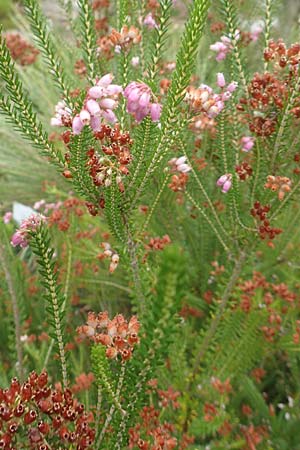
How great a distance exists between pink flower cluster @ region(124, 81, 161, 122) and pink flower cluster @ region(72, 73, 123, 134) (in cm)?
3

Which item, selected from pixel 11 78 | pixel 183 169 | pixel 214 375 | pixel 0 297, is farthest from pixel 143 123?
pixel 0 297

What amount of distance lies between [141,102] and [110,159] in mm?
151

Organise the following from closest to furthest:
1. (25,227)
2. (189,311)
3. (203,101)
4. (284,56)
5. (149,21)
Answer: (25,227), (203,101), (284,56), (149,21), (189,311)

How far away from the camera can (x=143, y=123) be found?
3.15 ft

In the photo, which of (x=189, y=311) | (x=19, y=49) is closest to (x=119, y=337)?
(x=189, y=311)

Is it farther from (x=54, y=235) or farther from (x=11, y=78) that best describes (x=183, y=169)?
(x=54, y=235)

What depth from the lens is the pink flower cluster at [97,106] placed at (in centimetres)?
87

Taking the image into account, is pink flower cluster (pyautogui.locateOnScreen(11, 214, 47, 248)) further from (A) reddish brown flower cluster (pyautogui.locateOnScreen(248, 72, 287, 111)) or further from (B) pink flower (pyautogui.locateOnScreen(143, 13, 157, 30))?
(B) pink flower (pyautogui.locateOnScreen(143, 13, 157, 30))

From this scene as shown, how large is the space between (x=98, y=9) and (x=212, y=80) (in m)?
0.75

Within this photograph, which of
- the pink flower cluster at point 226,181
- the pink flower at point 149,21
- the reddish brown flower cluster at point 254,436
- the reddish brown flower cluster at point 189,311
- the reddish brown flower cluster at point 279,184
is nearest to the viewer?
the reddish brown flower cluster at point 279,184

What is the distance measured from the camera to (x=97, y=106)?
87 cm

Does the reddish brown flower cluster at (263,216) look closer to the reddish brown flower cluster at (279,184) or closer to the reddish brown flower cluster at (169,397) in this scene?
the reddish brown flower cluster at (279,184)

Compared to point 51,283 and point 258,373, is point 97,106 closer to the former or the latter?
point 51,283

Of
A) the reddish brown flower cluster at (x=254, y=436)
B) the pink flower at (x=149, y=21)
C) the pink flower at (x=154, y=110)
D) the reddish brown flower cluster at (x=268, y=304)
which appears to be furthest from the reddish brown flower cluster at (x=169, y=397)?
the pink flower at (x=149, y=21)
